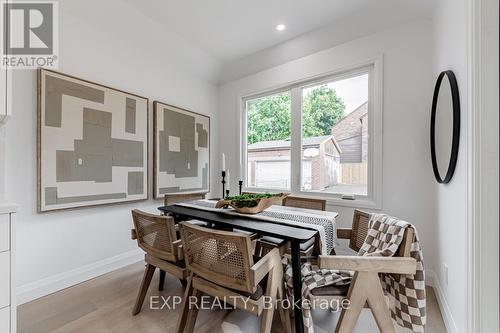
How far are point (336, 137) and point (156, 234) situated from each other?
229cm

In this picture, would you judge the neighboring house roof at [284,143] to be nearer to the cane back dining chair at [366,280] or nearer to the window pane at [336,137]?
the window pane at [336,137]

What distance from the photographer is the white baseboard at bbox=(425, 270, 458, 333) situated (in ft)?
4.94

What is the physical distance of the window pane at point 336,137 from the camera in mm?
2617

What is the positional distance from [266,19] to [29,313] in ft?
11.5

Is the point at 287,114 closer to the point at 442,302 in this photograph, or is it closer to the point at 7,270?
the point at 442,302

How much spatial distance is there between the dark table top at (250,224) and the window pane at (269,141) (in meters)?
1.69

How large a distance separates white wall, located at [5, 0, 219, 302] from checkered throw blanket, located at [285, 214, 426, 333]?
2075 millimetres

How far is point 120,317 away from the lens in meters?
1.70

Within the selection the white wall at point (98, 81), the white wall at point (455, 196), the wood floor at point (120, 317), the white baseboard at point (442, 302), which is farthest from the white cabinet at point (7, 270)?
the white baseboard at point (442, 302)

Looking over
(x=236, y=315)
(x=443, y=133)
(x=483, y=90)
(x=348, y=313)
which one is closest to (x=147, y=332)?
(x=236, y=315)

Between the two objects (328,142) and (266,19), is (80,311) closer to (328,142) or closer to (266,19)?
(328,142)

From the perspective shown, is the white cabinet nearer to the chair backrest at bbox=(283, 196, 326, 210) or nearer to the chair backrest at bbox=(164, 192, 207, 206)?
the chair backrest at bbox=(164, 192, 207, 206)

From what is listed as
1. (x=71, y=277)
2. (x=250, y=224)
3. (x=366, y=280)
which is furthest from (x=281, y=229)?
(x=71, y=277)

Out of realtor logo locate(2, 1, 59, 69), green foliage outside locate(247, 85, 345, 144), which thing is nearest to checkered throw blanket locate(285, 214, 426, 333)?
green foliage outside locate(247, 85, 345, 144)
